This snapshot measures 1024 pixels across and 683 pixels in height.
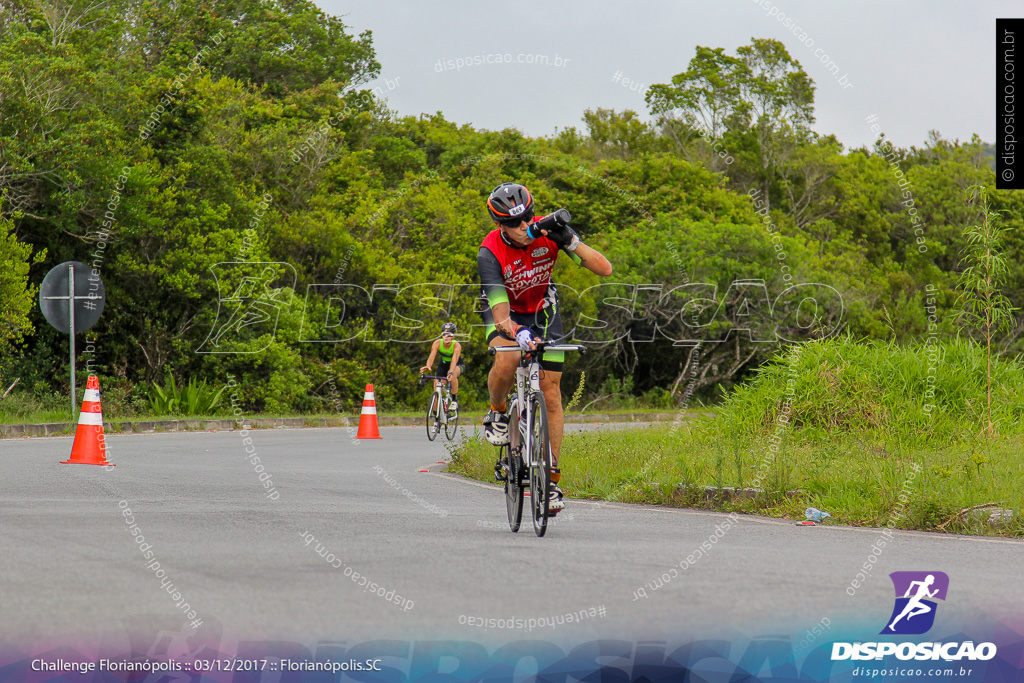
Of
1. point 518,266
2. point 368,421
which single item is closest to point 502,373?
point 518,266

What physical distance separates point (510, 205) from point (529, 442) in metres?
1.75

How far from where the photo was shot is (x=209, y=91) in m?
28.1

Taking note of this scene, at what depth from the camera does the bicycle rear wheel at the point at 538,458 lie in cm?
759

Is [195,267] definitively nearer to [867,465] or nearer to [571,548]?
[867,465]

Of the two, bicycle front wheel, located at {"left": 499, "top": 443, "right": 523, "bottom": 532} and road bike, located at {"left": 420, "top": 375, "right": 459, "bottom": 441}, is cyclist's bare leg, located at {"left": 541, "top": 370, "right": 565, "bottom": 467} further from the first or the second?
road bike, located at {"left": 420, "top": 375, "right": 459, "bottom": 441}

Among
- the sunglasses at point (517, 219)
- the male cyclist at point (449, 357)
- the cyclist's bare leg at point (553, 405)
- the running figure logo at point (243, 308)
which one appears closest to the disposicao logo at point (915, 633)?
the cyclist's bare leg at point (553, 405)

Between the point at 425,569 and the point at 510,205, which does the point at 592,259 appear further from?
the point at 425,569

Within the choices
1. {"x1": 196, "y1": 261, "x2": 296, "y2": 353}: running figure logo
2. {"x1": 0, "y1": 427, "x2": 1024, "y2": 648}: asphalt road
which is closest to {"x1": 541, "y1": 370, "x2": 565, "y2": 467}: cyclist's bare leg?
{"x1": 0, "y1": 427, "x2": 1024, "y2": 648}: asphalt road

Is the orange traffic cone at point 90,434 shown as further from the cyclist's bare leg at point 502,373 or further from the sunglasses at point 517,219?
the sunglasses at point 517,219

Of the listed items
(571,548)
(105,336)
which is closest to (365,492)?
(571,548)

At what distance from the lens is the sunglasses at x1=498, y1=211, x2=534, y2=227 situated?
8.18 m

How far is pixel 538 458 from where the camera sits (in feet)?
25.2

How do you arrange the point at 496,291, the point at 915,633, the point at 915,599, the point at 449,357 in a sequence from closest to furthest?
the point at 915,633 < the point at 915,599 < the point at 496,291 < the point at 449,357

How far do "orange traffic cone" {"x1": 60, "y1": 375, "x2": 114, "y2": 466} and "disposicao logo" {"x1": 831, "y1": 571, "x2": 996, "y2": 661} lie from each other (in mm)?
9851
